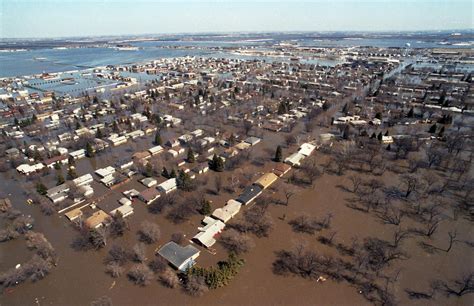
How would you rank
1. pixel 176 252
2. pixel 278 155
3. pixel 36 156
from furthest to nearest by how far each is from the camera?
pixel 36 156 → pixel 278 155 → pixel 176 252

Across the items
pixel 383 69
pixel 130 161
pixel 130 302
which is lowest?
pixel 130 302

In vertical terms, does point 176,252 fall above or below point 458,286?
above

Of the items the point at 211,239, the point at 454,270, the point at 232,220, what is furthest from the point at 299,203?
the point at 454,270

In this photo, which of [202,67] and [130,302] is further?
[202,67]

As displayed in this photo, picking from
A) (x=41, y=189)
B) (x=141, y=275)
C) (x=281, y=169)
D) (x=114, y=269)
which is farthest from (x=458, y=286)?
(x=41, y=189)

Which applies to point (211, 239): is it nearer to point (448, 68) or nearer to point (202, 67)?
point (202, 67)

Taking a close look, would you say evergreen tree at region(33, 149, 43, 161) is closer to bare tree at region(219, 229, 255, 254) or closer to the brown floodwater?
the brown floodwater

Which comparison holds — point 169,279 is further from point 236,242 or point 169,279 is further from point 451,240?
point 451,240

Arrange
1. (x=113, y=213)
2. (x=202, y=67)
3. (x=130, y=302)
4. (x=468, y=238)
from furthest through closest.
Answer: (x=202, y=67) → (x=113, y=213) → (x=468, y=238) → (x=130, y=302)

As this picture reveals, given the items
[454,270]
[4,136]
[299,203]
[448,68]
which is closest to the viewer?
[454,270]
